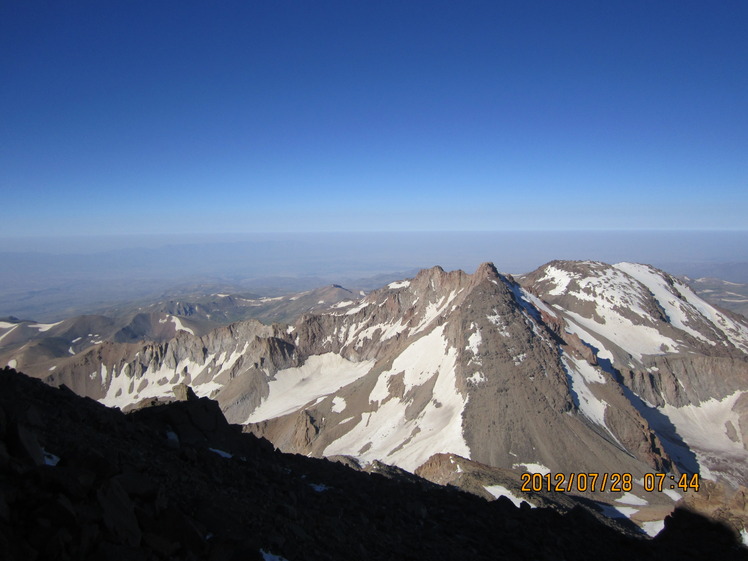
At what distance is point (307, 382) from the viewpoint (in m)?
148

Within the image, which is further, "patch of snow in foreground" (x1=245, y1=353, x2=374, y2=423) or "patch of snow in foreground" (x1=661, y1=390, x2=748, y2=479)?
"patch of snow in foreground" (x1=245, y1=353, x2=374, y2=423)

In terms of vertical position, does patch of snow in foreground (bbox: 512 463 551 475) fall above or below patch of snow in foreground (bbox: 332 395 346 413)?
above

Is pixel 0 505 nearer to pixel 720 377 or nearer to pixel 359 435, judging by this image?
pixel 359 435

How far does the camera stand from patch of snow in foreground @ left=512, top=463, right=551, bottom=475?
204 feet

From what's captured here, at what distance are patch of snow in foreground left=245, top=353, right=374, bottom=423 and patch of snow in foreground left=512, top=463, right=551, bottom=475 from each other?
7617 centimetres

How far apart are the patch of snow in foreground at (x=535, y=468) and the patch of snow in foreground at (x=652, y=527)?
67.5 feet

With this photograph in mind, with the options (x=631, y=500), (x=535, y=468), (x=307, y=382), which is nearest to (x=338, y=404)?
(x=307, y=382)

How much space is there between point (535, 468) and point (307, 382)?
97264mm

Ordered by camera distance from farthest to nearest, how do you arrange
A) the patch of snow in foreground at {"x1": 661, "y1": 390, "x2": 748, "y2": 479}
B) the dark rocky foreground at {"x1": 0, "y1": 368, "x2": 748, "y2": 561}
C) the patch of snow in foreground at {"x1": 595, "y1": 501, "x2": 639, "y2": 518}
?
the patch of snow in foreground at {"x1": 661, "y1": 390, "x2": 748, "y2": 479} → the patch of snow in foreground at {"x1": 595, "y1": 501, "x2": 639, "y2": 518} → the dark rocky foreground at {"x1": 0, "y1": 368, "x2": 748, "y2": 561}

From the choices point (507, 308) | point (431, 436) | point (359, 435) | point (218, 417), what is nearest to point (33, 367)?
point (359, 435)

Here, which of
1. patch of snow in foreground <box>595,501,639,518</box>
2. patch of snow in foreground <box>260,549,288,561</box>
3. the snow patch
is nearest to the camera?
patch of snow in foreground <box>260,549,288,561</box>

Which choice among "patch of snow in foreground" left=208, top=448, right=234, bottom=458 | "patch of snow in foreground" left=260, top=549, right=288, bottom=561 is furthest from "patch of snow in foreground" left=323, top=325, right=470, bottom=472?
"patch of snow in foreground" left=260, top=549, right=288, bottom=561

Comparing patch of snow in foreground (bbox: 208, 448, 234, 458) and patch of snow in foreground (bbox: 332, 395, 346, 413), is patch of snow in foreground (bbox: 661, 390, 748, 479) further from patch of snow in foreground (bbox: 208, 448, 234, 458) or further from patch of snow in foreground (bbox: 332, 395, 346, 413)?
patch of snow in foreground (bbox: 208, 448, 234, 458)
